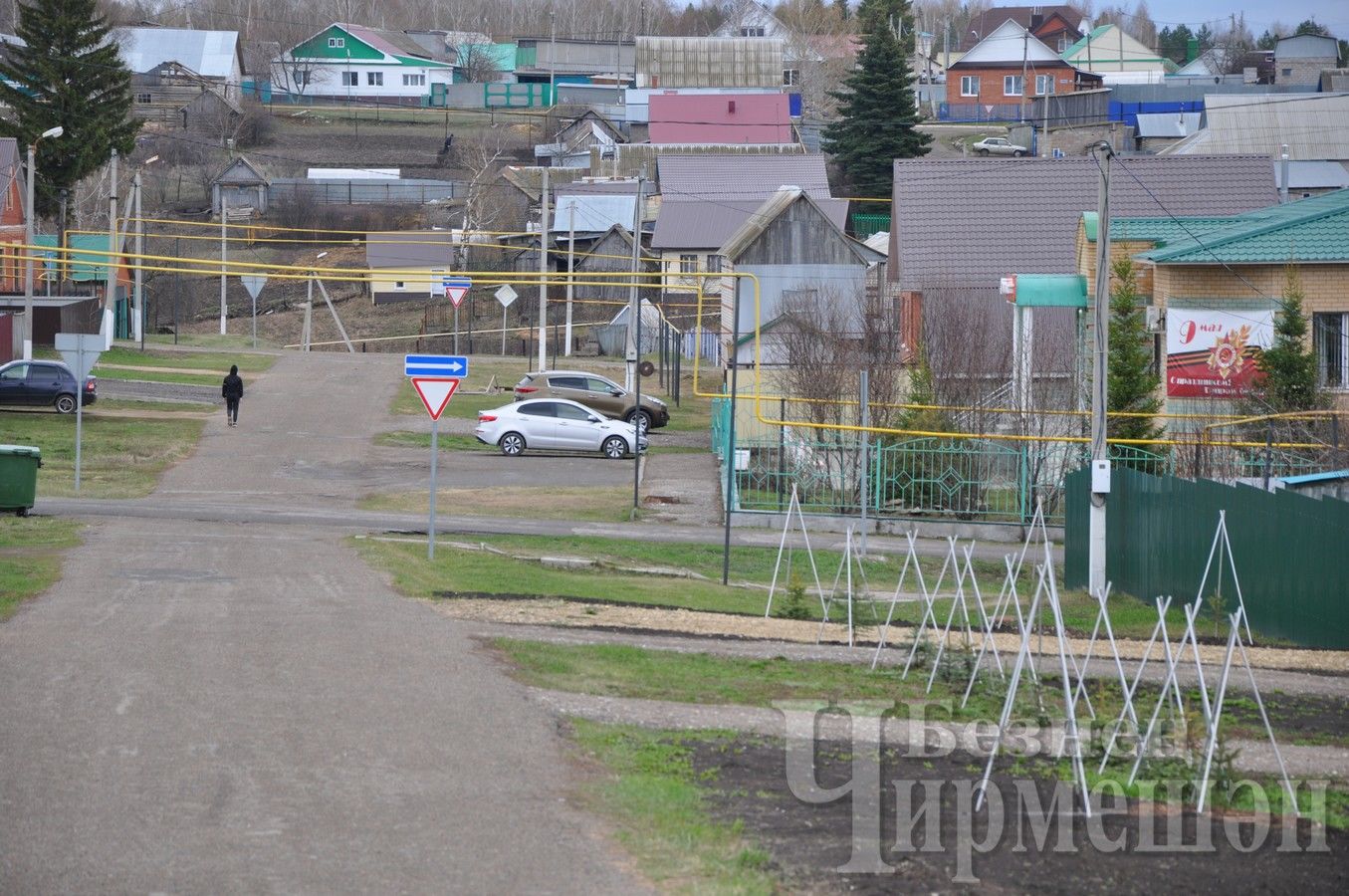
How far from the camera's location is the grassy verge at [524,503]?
83.1ft

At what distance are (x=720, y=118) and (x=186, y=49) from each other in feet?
157

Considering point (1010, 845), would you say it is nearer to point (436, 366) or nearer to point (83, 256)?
point (436, 366)

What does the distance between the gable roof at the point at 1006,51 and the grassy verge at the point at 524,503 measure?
78.7m

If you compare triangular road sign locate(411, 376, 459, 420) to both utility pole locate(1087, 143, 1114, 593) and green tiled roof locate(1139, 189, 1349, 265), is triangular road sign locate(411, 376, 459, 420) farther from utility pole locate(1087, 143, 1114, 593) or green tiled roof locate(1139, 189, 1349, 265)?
green tiled roof locate(1139, 189, 1349, 265)

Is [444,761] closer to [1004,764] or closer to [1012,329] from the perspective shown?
[1004,764]

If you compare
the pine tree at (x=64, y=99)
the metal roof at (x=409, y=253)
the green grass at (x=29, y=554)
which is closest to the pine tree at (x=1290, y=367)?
the green grass at (x=29, y=554)

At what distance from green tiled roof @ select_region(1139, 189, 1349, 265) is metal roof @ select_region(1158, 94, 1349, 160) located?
41.3m

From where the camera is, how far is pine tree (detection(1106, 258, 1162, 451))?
25.9 metres

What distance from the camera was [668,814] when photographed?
298 inches

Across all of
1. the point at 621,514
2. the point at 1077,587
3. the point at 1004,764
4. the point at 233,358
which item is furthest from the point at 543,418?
the point at 1004,764

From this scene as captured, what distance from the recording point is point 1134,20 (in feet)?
561

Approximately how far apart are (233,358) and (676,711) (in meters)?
40.7

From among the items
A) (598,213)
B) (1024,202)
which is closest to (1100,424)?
(1024,202)

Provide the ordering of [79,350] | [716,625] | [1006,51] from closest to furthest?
[716,625], [79,350], [1006,51]
